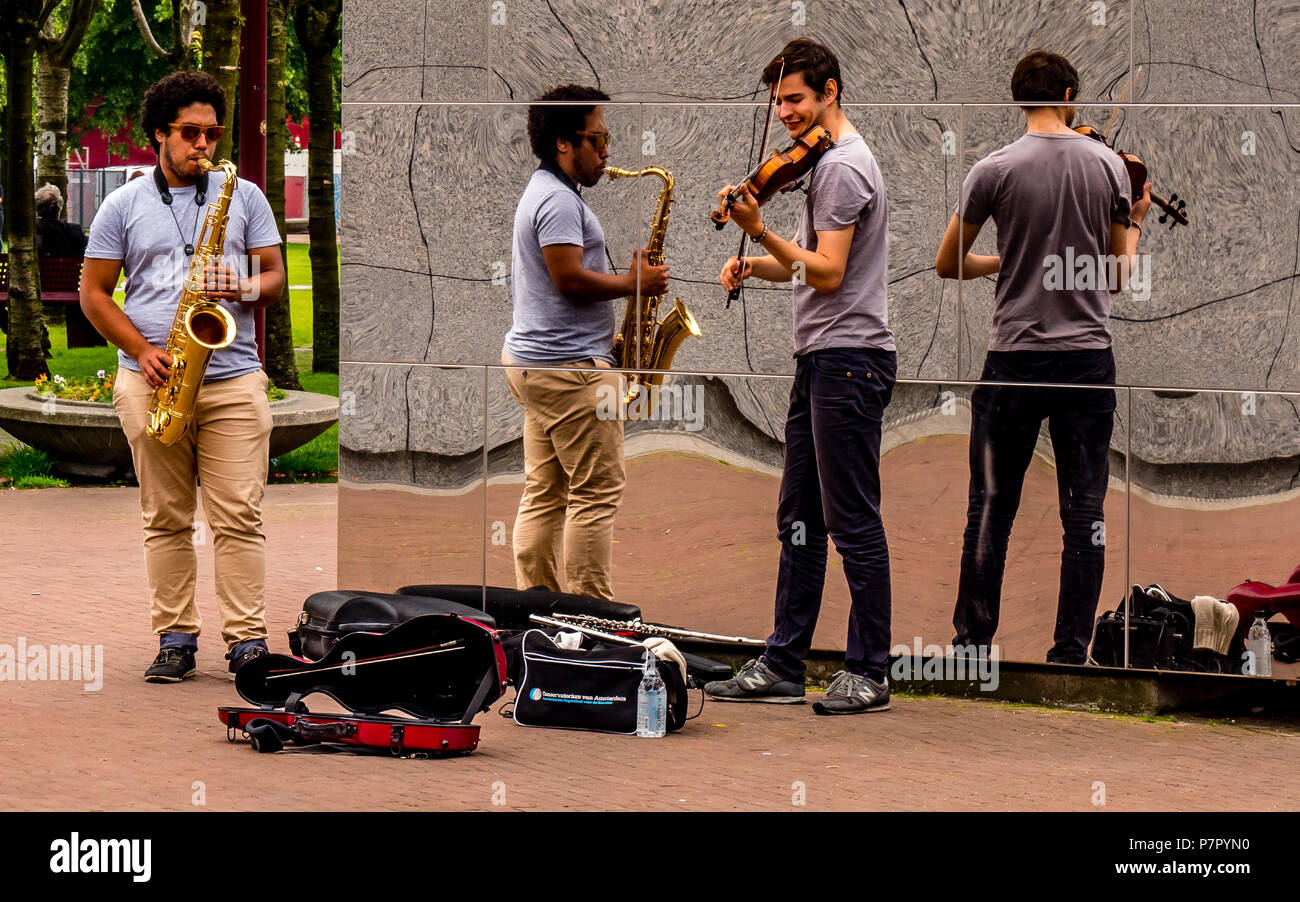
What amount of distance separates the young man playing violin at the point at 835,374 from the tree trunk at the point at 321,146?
10759 millimetres

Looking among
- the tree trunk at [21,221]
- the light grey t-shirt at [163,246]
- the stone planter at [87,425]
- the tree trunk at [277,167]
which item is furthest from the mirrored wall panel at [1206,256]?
the tree trunk at [21,221]

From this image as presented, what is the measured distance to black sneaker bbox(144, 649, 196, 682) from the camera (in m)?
6.40

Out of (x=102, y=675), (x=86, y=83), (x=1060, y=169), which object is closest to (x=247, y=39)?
(x=102, y=675)

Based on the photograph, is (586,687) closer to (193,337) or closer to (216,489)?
(216,489)

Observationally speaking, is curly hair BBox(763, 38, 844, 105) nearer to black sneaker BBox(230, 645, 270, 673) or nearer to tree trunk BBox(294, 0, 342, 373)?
black sneaker BBox(230, 645, 270, 673)

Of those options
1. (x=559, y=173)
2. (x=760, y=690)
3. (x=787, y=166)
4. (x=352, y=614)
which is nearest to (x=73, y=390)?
(x=559, y=173)

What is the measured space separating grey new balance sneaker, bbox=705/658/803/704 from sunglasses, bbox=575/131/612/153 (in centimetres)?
208

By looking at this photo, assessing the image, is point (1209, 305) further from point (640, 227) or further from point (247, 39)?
point (247, 39)

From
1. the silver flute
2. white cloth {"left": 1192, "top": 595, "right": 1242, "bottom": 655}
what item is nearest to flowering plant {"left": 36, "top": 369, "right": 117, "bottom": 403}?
the silver flute

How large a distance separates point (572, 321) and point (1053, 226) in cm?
183

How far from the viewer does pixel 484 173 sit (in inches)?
269

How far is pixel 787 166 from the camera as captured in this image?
5.96 meters
